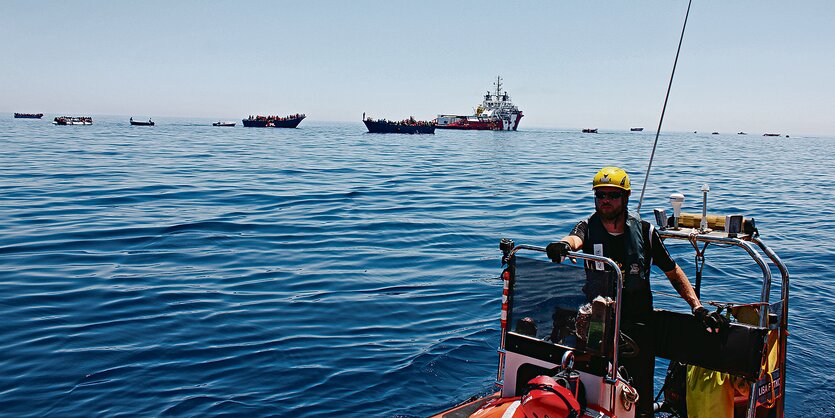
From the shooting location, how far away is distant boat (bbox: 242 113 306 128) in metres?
118

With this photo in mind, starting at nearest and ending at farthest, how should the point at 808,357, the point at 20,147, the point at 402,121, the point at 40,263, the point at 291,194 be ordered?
the point at 808,357, the point at 40,263, the point at 291,194, the point at 20,147, the point at 402,121

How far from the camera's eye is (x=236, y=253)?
13.2 metres

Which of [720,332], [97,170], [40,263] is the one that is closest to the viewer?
[720,332]

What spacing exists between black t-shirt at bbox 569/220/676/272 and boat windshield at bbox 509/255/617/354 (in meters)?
0.59

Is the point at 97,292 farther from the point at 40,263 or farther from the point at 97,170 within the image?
the point at 97,170

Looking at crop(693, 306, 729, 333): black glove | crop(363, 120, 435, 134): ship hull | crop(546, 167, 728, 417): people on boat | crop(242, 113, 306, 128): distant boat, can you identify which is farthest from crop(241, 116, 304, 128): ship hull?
crop(693, 306, 729, 333): black glove

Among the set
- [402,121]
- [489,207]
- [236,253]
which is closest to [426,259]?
[236,253]

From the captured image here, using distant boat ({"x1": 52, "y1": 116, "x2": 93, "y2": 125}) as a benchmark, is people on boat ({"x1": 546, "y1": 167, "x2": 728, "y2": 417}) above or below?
below

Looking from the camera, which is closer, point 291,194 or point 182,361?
point 182,361

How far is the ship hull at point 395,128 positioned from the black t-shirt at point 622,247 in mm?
102593

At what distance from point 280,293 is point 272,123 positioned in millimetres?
113874

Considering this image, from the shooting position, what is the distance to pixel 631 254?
494 centimetres

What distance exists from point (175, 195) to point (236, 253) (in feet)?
30.5

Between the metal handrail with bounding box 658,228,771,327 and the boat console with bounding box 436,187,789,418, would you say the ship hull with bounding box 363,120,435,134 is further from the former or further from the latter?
the boat console with bounding box 436,187,789,418
